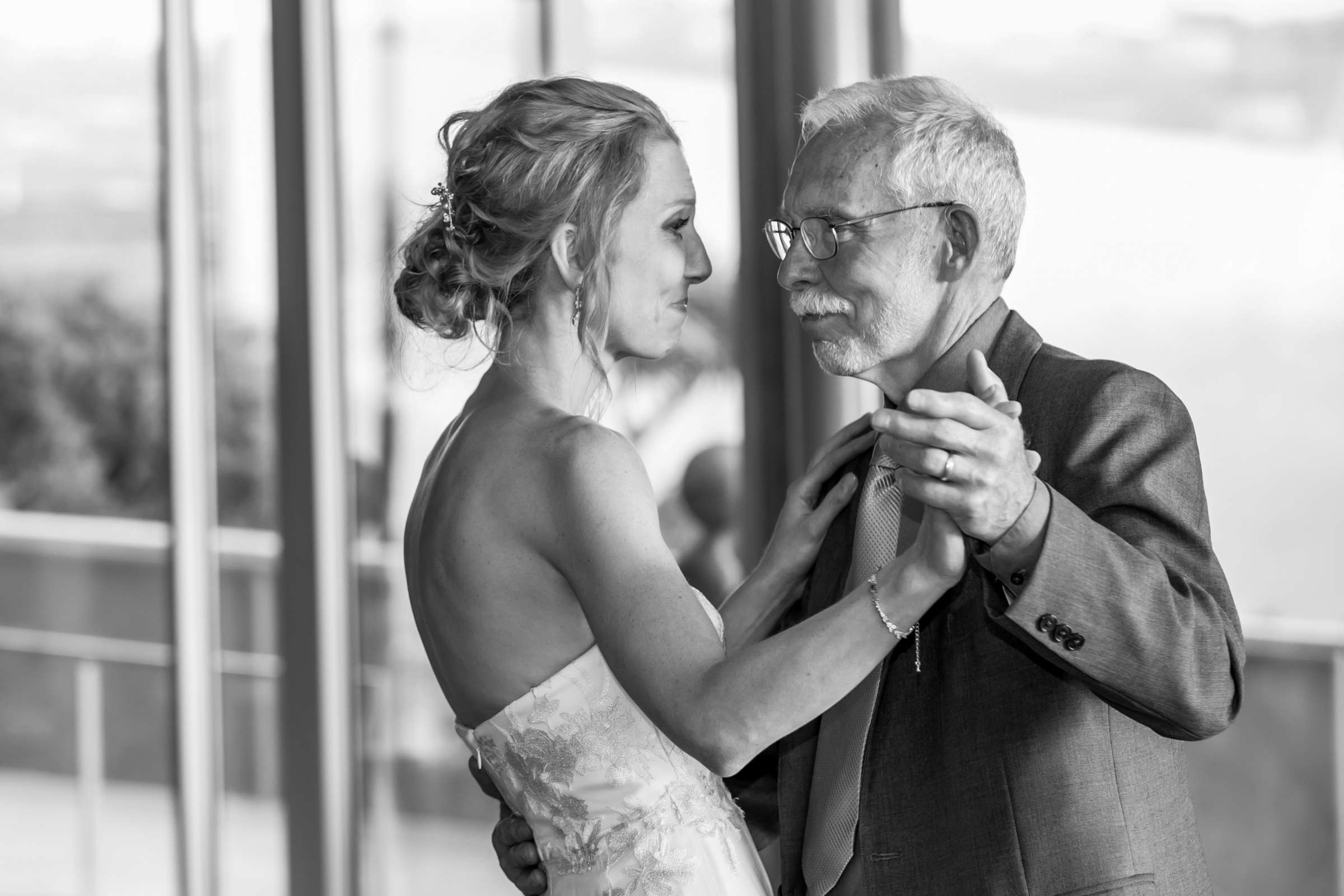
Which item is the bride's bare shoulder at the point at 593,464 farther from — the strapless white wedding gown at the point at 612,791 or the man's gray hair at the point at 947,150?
the man's gray hair at the point at 947,150

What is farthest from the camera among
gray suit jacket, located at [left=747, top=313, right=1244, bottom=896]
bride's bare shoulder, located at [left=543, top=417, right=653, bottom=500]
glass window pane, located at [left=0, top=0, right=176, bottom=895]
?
glass window pane, located at [left=0, top=0, right=176, bottom=895]

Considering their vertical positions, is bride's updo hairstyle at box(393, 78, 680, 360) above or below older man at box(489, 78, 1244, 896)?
above

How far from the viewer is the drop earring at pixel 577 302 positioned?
182 cm

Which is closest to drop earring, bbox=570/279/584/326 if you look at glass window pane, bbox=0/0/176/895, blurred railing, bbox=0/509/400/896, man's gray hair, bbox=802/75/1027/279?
man's gray hair, bbox=802/75/1027/279

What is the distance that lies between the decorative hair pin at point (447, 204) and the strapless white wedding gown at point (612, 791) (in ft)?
2.03

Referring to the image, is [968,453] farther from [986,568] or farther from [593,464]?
[593,464]

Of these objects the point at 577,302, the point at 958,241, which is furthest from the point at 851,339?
the point at 577,302

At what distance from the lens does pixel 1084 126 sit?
2.45 metres

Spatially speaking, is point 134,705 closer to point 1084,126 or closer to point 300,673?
point 300,673

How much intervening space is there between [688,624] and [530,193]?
61 centimetres

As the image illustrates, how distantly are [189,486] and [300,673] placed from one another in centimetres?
69

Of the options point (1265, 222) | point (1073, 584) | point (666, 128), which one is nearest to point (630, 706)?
point (1073, 584)

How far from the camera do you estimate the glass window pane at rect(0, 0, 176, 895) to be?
4.11 meters

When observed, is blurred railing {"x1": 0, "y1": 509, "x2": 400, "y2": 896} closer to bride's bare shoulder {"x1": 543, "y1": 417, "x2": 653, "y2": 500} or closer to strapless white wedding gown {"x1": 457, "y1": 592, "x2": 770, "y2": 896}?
strapless white wedding gown {"x1": 457, "y1": 592, "x2": 770, "y2": 896}
